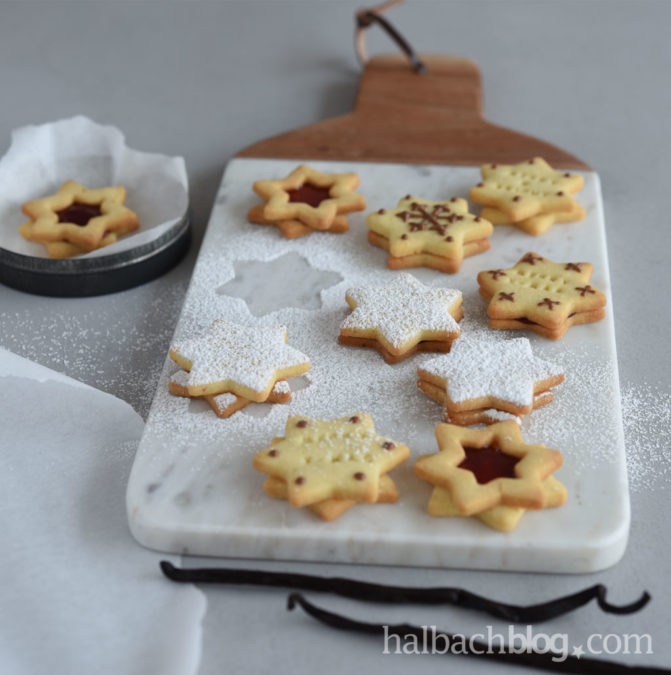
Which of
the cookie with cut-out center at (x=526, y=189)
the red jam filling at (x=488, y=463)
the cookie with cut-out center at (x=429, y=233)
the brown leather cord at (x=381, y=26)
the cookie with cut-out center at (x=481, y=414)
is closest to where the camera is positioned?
the red jam filling at (x=488, y=463)

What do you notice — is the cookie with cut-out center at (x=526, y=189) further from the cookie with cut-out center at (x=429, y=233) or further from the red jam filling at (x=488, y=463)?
the red jam filling at (x=488, y=463)

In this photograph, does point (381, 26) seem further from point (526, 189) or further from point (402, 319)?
point (402, 319)

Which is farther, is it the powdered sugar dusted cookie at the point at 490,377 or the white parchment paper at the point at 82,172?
the white parchment paper at the point at 82,172

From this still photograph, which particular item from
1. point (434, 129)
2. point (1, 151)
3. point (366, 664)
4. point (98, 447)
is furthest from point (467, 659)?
point (1, 151)

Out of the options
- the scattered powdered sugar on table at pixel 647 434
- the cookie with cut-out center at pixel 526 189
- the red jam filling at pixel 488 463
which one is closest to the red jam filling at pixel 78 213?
the cookie with cut-out center at pixel 526 189

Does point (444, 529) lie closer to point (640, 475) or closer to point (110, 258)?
point (640, 475)

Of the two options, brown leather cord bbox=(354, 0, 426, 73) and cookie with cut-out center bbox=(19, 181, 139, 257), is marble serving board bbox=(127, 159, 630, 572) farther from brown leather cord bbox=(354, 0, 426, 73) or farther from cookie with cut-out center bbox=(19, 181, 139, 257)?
brown leather cord bbox=(354, 0, 426, 73)

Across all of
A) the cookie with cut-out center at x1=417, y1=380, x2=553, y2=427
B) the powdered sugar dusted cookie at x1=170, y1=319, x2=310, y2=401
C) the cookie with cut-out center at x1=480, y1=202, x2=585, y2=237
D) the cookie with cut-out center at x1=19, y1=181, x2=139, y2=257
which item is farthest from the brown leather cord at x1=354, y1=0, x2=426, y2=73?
the cookie with cut-out center at x1=417, y1=380, x2=553, y2=427
